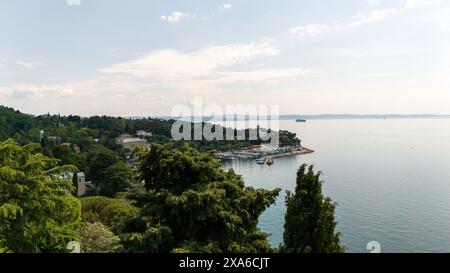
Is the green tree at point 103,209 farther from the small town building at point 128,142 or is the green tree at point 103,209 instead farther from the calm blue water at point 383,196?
the small town building at point 128,142

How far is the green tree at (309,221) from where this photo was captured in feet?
22.0

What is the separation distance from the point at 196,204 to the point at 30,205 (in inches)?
115

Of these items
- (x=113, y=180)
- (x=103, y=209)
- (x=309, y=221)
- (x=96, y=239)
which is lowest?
(x=113, y=180)

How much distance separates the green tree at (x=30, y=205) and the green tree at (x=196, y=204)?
1.65m

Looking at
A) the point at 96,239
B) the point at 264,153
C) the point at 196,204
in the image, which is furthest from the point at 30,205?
the point at 264,153

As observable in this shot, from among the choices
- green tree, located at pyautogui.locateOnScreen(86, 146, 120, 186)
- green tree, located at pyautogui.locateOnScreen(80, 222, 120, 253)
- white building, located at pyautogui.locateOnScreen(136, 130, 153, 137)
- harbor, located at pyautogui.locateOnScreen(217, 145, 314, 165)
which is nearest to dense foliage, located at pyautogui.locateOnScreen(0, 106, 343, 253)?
green tree, located at pyautogui.locateOnScreen(80, 222, 120, 253)

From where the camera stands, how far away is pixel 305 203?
7082mm

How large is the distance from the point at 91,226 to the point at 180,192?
4.97m

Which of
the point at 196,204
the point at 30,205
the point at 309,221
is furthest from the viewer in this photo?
the point at 309,221

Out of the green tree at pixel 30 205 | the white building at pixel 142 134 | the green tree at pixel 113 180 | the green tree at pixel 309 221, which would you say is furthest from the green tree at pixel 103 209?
the white building at pixel 142 134

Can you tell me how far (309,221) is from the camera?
271 inches

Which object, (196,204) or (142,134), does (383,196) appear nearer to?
(196,204)

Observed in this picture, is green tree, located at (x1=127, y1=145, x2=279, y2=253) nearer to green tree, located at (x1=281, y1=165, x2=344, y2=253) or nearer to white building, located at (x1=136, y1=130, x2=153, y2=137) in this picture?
green tree, located at (x1=281, y1=165, x2=344, y2=253)
